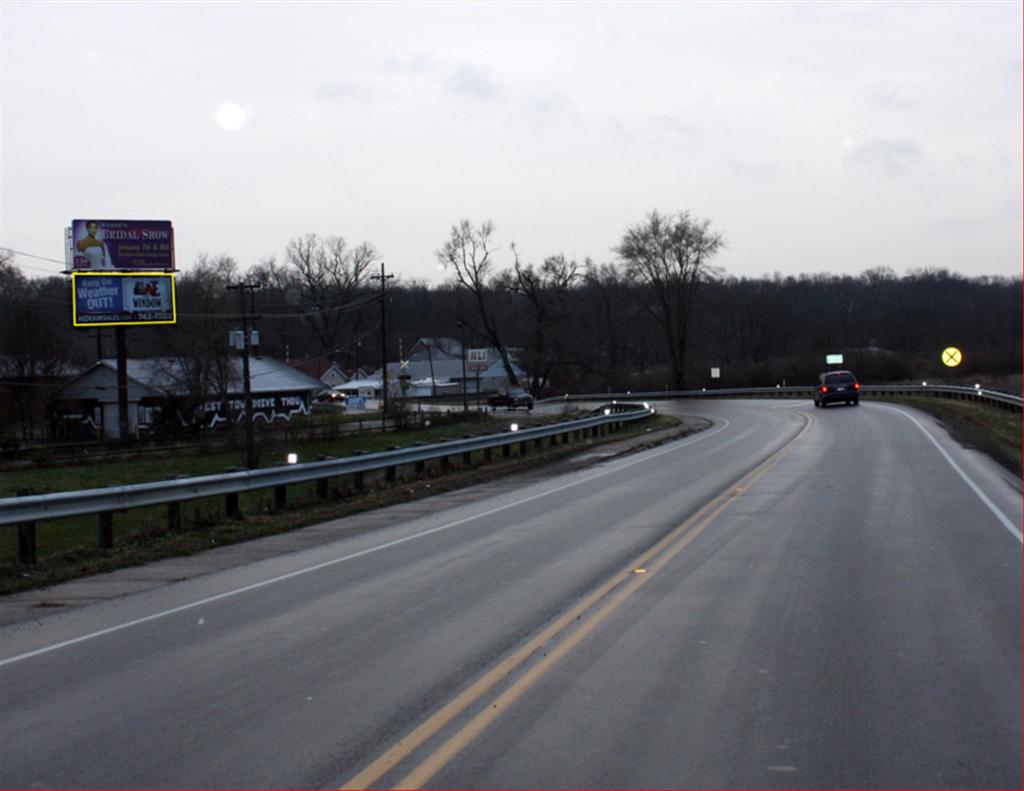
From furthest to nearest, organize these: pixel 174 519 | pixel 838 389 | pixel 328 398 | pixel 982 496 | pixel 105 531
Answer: pixel 328 398 → pixel 838 389 → pixel 982 496 → pixel 174 519 → pixel 105 531

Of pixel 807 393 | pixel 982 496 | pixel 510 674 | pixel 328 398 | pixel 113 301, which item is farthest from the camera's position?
pixel 328 398

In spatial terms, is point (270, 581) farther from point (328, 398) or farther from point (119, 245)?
point (328, 398)

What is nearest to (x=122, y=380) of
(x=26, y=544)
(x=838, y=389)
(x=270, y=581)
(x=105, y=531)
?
(x=838, y=389)

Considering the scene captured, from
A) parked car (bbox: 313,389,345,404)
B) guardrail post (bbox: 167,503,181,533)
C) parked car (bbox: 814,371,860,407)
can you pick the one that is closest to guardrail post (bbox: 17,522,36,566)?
guardrail post (bbox: 167,503,181,533)

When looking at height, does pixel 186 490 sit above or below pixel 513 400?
above

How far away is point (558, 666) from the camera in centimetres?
738

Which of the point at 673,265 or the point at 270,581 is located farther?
the point at 673,265

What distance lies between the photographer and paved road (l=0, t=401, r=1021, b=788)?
5598mm

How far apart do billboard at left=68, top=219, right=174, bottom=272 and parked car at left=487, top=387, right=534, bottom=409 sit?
33.7 meters

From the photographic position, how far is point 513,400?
264 ft

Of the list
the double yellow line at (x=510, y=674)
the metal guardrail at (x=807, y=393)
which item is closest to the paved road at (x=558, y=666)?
the double yellow line at (x=510, y=674)

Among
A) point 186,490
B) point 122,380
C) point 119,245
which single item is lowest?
point 186,490

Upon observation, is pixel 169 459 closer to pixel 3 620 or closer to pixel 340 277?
pixel 3 620

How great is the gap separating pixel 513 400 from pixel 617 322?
122 ft
